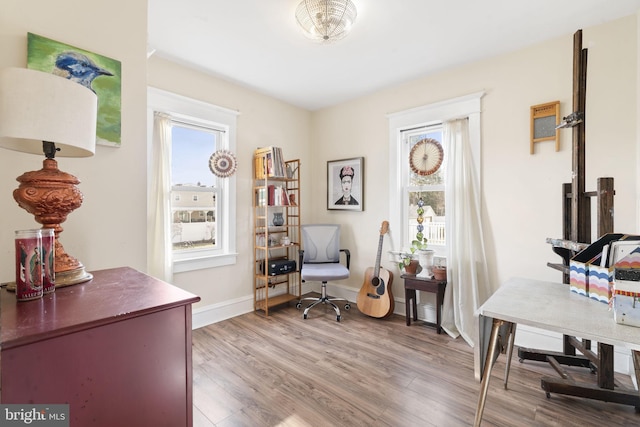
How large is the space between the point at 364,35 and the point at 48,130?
2.13 meters

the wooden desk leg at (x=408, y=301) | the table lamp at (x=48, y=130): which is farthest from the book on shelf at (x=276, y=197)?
the table lamp at (x=48, y=130)

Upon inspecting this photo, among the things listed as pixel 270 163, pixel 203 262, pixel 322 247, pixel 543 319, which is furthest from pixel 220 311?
pixel 543 319

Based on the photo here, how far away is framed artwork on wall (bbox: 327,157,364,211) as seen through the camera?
343cm

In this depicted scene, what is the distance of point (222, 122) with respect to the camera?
Result: 2.97m

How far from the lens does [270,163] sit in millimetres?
3074

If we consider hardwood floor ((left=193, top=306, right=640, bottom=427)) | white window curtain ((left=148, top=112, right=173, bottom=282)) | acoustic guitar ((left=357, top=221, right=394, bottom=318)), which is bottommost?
hardwood floor ((left=193, top=306, right=640, bottom=427))

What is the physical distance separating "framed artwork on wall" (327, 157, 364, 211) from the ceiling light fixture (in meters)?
1.69

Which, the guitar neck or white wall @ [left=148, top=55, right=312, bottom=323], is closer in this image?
white wall @ [left=148, top=55, right=312, bottom=323]

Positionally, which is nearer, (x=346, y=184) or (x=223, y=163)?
(x=223, y=163)

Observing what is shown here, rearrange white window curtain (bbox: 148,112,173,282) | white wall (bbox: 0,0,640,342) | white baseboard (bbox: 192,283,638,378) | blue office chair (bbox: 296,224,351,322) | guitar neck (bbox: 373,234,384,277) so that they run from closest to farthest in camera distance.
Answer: white wall (bbox: 0,0,640,342), white baseboard (bbox: 192,283,638,378), white window curtain (bbox: 148,112,173,282), guitar neck (bbox: 373,234,384,277), blue office chair (bbox: 296,224,351,322)

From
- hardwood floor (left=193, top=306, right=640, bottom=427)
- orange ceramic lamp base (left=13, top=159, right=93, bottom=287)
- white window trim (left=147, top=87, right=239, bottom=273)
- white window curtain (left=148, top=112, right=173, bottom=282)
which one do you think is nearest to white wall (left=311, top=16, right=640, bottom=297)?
hardwood floor (left=193, top=306, right=640, bottom=427)

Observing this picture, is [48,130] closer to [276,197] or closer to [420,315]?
[276,197]

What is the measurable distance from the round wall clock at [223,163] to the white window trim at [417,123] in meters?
1.77

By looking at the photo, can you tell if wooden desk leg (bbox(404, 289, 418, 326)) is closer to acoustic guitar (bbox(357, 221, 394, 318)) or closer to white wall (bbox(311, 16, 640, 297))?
acoustic guitar (bbox(357, 221, 394, 318))
